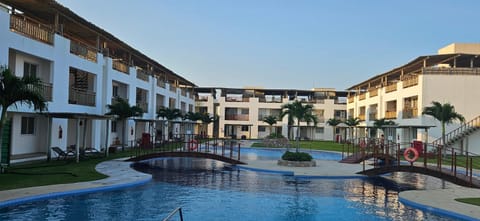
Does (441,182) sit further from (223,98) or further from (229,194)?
(223,98)

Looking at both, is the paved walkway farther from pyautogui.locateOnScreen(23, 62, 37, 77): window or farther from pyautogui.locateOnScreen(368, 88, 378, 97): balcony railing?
pyautogui.locateOnScreen(368, 88, 378, 97): balcony railing

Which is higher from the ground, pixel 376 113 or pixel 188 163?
pixel 376 113

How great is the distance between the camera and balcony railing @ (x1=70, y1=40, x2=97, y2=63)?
21375 mm

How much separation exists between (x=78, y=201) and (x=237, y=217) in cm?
451

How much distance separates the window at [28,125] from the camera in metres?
19.2

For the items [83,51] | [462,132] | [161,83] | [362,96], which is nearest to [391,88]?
[462,132]

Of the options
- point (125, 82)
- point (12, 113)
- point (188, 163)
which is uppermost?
point (125, 82)


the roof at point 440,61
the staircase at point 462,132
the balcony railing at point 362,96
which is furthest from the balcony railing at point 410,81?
the balcony railing at point 362,96

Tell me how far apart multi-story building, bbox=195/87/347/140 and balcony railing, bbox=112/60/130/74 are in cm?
3218

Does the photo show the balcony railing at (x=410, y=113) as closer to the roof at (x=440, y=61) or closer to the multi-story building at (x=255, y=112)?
the roof at (x=440, y=61)

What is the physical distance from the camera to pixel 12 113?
17578 mm

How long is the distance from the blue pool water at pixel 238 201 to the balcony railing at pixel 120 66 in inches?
484

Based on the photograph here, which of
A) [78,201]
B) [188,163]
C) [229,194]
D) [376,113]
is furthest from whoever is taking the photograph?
[376,113]

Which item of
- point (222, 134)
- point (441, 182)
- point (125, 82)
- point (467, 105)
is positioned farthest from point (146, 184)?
point (222, 134)
